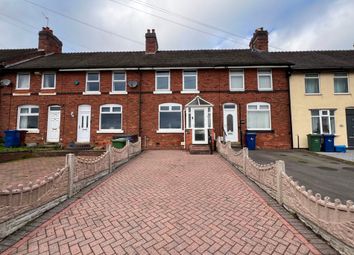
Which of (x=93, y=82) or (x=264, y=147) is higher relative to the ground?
(x=93, y=82)

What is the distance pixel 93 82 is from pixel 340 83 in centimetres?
1957

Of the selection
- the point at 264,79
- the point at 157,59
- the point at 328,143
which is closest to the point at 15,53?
the point at 157,59

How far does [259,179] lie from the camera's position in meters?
5.50

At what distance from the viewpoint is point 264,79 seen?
46.8 feet

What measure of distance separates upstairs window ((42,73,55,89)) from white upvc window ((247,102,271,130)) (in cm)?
1593

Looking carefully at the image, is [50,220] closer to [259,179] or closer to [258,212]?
[258,212]

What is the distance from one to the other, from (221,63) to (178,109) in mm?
4966

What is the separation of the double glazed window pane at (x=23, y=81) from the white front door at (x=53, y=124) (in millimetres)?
2950

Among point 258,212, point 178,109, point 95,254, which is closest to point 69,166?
point 95,254

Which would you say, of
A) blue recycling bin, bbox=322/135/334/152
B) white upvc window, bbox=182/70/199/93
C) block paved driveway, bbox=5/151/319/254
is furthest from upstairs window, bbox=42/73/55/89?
blue recycling bin, bbox=322/135/334/152

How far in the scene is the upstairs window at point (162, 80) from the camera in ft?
47.5

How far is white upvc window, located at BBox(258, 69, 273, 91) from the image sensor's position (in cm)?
1419

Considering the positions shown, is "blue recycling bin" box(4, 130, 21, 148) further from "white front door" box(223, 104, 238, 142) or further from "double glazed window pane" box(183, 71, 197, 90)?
"white front door" box(223, 104, 238, 142)

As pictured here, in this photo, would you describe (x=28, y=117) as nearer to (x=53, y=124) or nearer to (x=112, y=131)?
(x=53, y=124)
